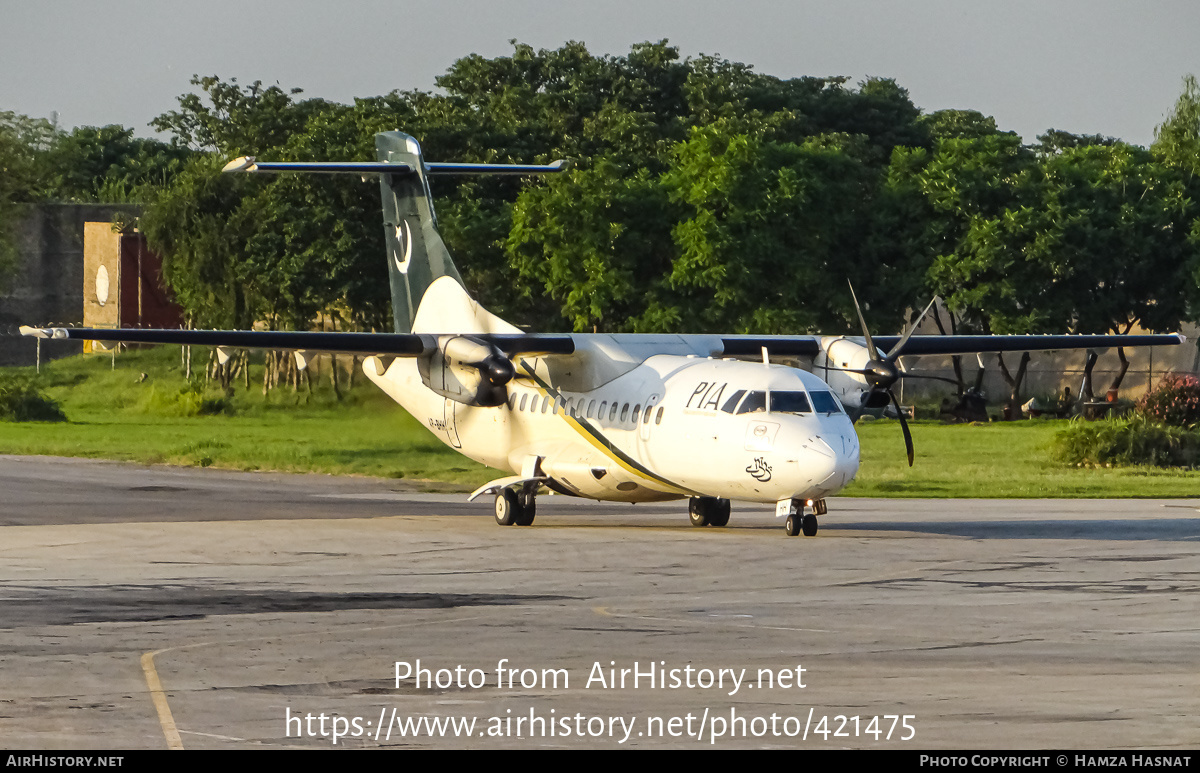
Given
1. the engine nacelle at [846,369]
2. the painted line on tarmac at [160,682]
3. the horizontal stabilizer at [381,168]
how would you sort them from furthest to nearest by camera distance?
the horizontal stabilizer at [381,168]
the engine nacelle at [846,369]
the painted line on tarmac at [160,682]

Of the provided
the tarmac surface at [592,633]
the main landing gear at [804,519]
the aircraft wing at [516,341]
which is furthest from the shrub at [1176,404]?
the main landing gear at [804,519]

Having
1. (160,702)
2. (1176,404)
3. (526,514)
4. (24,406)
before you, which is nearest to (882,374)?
(526,514)

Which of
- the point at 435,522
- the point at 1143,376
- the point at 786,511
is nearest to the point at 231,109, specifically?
the point at 1143,376

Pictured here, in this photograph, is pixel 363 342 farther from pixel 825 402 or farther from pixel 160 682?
pixel 160 682

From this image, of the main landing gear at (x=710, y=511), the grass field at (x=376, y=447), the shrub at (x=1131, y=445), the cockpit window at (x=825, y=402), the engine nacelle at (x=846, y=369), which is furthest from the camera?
the shrub at (x=1131, y=445)

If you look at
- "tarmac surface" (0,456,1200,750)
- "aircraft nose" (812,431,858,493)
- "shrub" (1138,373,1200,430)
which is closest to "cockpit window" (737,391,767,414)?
"aircraft nose" (812,431,858,493)

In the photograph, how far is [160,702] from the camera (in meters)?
10.3

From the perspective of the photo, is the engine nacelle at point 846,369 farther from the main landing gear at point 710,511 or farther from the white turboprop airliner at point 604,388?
the main landing gear at point 710,511

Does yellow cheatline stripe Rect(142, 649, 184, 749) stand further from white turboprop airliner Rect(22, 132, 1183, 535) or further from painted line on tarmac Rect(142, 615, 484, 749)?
white turboprop airliner Rect(22, 132, 1183, 535)

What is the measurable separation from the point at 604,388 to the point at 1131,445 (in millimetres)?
18877

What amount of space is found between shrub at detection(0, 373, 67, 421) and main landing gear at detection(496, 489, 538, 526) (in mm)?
32538

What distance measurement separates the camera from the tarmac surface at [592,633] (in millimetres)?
9602

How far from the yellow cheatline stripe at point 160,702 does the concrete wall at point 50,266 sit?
228 feet

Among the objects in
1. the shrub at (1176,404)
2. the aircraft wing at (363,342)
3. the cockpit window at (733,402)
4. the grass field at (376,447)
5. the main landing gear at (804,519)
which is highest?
the aircraft wing at (363,342)
